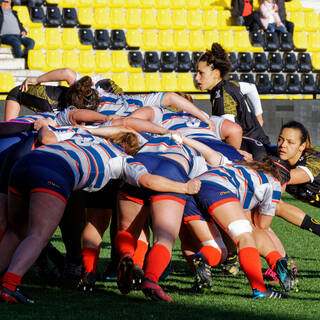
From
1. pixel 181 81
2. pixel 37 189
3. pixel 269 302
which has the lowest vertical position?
pixel 181 81

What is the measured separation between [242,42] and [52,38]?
4.58 m

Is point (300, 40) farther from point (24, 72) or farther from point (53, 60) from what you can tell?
point (24, 72)

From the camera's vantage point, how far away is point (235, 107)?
666 cm

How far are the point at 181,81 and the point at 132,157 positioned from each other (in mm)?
11075

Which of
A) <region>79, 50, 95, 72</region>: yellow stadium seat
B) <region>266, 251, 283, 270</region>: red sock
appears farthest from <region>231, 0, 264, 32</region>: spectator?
<region>266, 251, 283, 270</region>: red sock

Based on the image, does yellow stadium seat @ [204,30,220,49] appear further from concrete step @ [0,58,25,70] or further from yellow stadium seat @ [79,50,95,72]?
concrete step @ [0,58,25,70]

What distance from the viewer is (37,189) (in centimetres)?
415

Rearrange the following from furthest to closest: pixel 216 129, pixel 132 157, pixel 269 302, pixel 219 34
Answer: pixel 219 34 → pixel 216 129 → pixel 132 157 → pixel 269 302

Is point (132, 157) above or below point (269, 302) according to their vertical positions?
above

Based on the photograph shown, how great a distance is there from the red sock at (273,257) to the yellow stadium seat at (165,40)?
11483 millimetres

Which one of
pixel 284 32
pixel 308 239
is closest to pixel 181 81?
pixel 284 32

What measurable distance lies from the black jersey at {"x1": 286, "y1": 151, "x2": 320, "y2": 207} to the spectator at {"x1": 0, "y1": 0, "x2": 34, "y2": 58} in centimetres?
929

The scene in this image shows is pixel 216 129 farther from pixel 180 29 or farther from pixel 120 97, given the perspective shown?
pixel 180 29

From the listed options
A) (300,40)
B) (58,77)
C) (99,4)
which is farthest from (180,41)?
(58,77)
